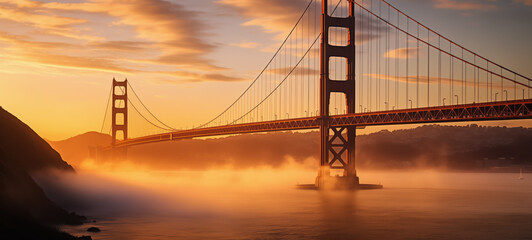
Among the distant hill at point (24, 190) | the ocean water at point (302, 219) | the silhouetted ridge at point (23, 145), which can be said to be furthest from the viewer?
the silhouetted ridge at point (23, 145)

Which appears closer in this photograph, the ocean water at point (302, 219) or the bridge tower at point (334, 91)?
the ocean water at point (302, 219)

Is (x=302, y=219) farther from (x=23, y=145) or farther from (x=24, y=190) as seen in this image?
(x=24, y=190)

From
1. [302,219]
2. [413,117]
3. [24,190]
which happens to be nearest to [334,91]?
[413,117]

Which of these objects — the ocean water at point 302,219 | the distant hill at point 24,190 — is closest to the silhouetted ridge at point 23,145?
the distant hill at point 24,190

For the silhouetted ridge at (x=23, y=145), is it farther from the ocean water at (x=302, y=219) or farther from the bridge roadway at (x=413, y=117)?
the bridge roadway at (x=413, y=117)

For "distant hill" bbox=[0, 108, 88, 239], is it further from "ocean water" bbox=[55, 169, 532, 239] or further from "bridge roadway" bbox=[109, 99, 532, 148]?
"bridge roadway" bbox=[109, 99, 532, 148]

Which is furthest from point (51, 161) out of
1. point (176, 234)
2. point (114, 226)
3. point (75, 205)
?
point (176, 234)
